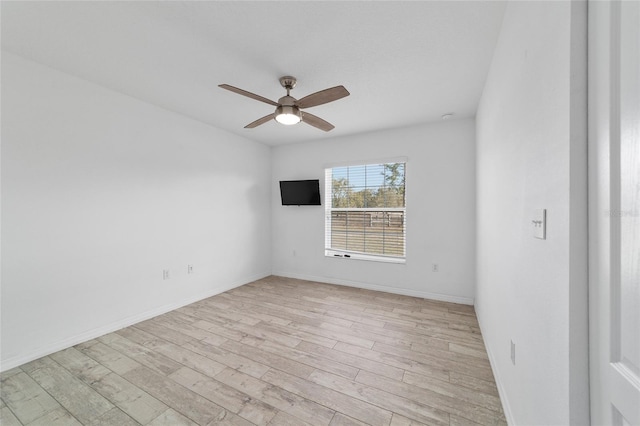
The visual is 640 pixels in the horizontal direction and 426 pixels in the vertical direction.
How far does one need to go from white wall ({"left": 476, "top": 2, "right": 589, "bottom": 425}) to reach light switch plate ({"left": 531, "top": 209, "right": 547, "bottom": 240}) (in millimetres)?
26

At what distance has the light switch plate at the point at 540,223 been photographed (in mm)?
961

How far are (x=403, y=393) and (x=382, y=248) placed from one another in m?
2.49

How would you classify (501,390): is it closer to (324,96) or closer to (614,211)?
(614,211)

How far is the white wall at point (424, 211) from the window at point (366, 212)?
0.15 metres

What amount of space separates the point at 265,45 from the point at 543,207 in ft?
6.84

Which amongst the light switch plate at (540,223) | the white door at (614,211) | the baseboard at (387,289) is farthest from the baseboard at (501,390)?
the baseboard at (387,289)

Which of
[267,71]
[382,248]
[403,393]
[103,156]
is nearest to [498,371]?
[403,393]

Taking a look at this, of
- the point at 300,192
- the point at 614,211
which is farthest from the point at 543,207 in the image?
the point at 300,192

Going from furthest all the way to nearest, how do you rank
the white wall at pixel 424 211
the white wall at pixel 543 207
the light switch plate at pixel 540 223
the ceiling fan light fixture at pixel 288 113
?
the white wall at pixel 424 211
the ceiling fan light fixture at pixel 288 113
the light switch plate at pixel 540 223
the white wall at pixel 543 207

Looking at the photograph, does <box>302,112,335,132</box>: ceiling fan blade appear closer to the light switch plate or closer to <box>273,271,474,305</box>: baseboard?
the light switch plate

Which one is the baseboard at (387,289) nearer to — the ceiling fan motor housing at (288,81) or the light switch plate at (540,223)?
the light switch plate at (540,223)

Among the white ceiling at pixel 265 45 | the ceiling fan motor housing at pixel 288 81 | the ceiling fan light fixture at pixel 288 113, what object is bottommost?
the ceiling fan light fixture at pixel 288 113

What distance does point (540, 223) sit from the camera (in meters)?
1.00

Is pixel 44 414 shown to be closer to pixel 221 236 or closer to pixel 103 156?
pixel 103 156
